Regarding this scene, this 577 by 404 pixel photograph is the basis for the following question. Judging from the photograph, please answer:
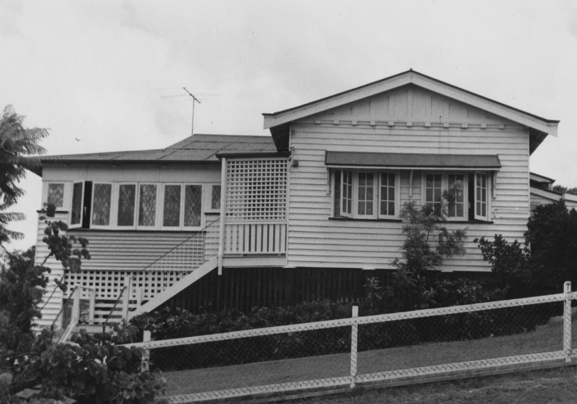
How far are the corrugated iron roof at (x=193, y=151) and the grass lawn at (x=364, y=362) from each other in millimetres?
8087

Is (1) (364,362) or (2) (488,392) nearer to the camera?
(2) (488,392)

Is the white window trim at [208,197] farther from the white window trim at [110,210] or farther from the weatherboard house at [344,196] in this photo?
the white window trim at [110,210]

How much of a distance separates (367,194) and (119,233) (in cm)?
739

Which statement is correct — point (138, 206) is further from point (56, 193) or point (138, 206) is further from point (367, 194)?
point (367, 194)

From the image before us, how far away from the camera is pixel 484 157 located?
18562mm

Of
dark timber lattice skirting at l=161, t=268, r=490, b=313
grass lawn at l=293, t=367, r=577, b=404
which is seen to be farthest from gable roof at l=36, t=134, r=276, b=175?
grass lawn at l=293, t=367, r=577, b=404

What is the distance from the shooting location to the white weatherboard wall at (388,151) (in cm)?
1847

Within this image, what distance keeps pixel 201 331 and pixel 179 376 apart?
8.64 feet

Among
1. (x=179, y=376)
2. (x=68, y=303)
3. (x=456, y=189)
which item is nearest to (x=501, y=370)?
(x=179, y=376)

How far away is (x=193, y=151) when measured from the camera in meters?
23.0

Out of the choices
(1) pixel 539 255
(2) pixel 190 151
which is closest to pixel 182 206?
(2) pixel 190 151

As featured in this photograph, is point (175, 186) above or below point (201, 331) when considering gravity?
above

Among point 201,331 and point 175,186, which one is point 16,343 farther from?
point 175,186

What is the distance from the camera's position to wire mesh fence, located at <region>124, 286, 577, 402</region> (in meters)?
11.3
